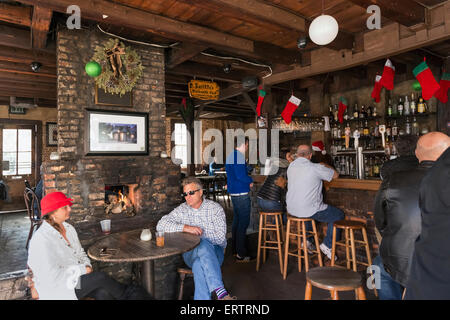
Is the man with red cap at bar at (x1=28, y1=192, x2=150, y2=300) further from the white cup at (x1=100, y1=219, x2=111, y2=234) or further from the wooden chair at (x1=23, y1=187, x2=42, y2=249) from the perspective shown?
the wooden chair at (x1=23, y1=187, x2=42, y2=249)

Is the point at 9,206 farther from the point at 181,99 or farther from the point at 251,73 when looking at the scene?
the point at 251,73

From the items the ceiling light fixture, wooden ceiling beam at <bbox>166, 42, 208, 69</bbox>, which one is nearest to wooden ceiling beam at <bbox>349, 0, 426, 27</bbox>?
the ceiling light fixture

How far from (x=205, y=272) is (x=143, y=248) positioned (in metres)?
0.56

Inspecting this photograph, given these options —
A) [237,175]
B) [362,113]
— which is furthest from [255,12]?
[362,113]

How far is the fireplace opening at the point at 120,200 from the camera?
4.00 metres

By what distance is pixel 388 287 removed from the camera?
244cm

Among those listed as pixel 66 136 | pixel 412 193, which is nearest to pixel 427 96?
pixel 412 193

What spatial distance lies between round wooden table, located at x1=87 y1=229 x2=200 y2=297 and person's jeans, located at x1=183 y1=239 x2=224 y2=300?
0.47 ft

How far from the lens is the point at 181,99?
8.73 m

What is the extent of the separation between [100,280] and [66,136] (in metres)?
2.08

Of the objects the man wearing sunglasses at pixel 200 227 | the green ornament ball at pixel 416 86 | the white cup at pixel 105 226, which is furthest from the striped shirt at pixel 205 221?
the green ornament ball at pixel 416 86

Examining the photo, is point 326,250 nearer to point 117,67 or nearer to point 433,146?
point 433,146

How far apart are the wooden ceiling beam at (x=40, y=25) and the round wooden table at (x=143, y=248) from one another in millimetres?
2388

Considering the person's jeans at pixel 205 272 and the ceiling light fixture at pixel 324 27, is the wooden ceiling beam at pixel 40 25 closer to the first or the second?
the ceiling light fixture at pixel 324 27
